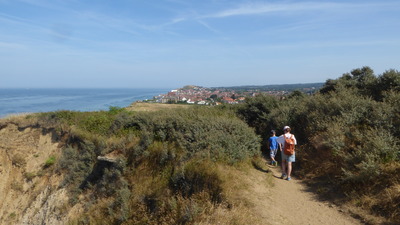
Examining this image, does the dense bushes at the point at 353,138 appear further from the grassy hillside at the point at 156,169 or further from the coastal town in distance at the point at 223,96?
the coastal town in distance at the point at 223,96

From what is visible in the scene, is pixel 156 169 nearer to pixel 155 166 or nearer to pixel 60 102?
pixel 155 166

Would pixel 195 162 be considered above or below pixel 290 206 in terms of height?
above

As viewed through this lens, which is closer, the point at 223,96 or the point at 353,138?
the point at 353,138

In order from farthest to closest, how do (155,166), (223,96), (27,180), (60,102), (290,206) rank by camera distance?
1. (60,102)
2. (223,96)
3. (27,180)
4. (155,166)
5. (290,206)

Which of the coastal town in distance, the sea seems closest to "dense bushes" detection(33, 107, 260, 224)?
the sea

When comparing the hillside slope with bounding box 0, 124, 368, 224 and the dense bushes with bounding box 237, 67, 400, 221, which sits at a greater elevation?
the dense bushes with bounding box 237, 67, 400, 221

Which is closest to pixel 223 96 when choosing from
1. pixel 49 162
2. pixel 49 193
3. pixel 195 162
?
pixel 49 162

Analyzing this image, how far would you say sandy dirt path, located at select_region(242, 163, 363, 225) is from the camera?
6062 mm

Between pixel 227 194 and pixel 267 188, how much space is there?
1.64m

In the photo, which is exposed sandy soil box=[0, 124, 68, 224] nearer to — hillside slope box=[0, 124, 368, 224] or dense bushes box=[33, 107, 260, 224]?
hillside slope box=[0, 124, 368, 224]

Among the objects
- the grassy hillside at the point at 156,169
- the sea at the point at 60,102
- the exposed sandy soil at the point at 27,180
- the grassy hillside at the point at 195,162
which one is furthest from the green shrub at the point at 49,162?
the sea at the point at 60,102

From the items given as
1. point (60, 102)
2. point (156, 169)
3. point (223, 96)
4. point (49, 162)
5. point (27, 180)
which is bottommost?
point (27, 180)

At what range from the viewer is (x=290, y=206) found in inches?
267

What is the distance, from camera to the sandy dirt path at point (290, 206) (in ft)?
19.9
